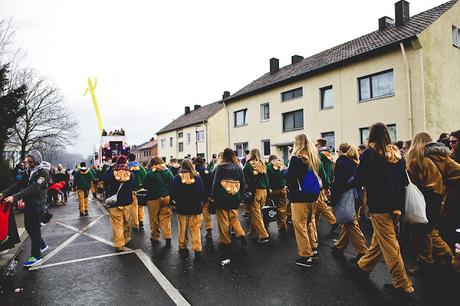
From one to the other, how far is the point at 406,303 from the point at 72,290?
426 cm

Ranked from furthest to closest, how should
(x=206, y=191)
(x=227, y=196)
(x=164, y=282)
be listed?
(x=206, y=191)
(x=227, y=196)
(x=164, y=282)

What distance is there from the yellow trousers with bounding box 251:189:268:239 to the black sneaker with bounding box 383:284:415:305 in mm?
2928

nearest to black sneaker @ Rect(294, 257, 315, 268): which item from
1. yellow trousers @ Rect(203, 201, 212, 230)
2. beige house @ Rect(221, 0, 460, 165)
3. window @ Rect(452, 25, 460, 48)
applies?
yellow trousers @ Rect(203, 201, 212, 230)

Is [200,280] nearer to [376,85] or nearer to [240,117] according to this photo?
[376,85]

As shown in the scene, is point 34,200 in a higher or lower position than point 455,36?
lower

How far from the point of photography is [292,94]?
844 inches

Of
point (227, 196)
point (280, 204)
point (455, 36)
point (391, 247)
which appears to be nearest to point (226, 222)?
point (227, 196)

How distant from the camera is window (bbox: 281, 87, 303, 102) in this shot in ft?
68.0

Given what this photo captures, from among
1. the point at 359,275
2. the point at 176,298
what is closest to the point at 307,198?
the point at 359,275

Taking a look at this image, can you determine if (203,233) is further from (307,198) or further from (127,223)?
(307,198)

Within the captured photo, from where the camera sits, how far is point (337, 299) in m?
3.63

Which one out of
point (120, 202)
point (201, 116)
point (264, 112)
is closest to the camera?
point (120, 202)

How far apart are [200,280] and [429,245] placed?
3.39 m

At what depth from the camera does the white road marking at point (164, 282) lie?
Answer: 3756 millimetres
